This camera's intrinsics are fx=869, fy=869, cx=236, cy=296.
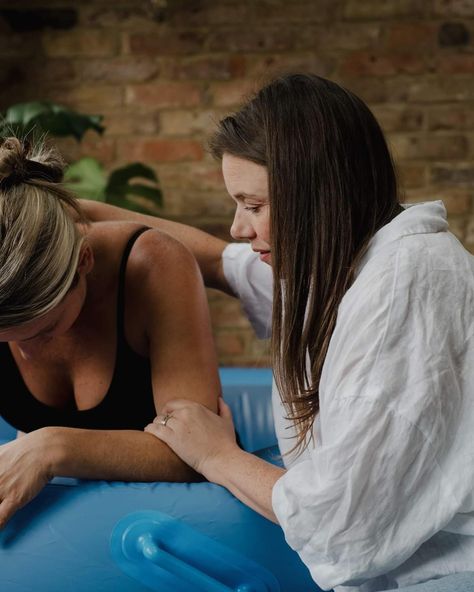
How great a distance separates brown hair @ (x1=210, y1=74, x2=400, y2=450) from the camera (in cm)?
107

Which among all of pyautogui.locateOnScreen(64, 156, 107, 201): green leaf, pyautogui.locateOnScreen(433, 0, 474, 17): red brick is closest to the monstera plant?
pyautogui.locateOnScreen(64, 156, 107, 201): green leaf

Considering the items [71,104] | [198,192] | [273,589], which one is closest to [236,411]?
[273,589]

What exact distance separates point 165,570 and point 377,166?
1.92 feet

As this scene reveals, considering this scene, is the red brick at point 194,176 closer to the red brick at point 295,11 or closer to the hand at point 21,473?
the red brick at point 295,11

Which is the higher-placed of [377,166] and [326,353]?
[377,166]

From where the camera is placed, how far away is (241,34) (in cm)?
286

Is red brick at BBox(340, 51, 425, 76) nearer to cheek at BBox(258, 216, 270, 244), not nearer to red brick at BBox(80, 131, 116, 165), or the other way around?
red brick at BBox(80, 131, 116, 165)

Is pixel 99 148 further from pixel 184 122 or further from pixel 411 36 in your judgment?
pixel 411 36

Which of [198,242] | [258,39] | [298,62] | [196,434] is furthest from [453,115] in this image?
[196,434]

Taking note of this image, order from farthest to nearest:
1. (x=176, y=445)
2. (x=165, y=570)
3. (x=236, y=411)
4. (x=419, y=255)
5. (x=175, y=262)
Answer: (x=236, y=411) → (x=175, y=262) → (x=176, y=445) → (x=165, y=570) → (x=419, y=255)

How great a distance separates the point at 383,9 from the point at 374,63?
174 millimetres

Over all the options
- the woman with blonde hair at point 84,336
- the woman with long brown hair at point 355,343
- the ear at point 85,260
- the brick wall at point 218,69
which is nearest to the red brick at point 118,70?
the brick wall at point 218,69

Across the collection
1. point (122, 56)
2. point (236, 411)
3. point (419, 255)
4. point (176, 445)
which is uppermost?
point (122, 56)

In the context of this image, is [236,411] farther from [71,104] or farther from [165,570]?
[71,104]
